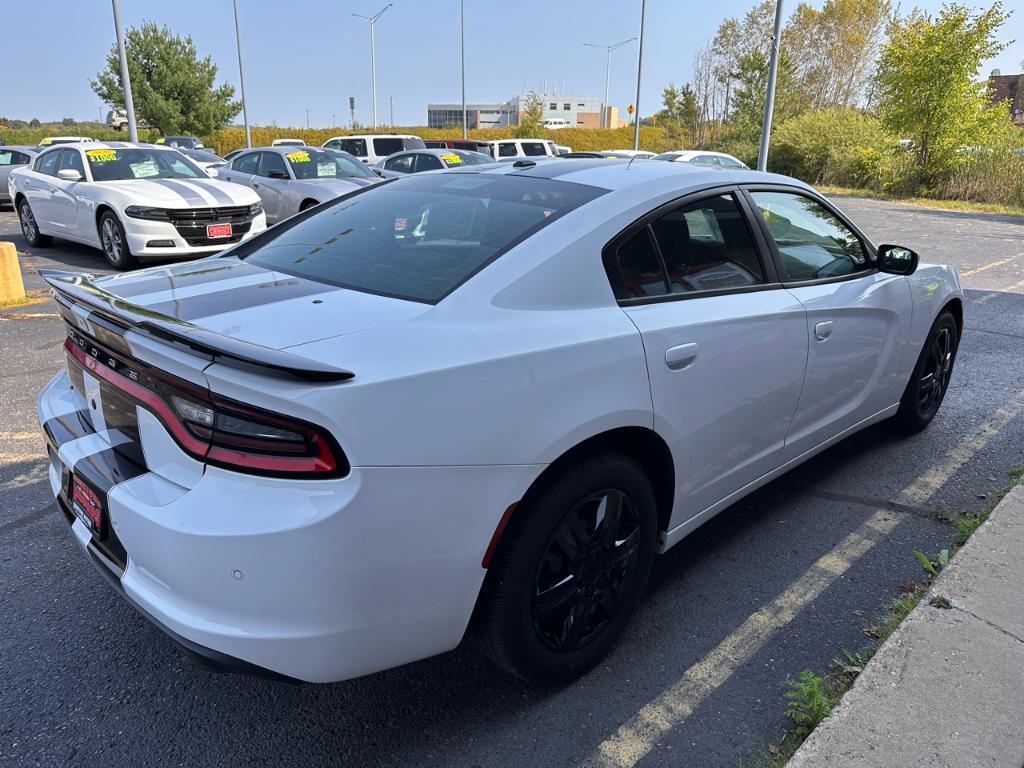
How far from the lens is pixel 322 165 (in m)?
13.3

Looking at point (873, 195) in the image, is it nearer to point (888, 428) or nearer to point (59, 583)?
point (888, 428)

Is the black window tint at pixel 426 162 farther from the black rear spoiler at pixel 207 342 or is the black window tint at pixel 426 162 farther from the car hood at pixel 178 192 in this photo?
the black rear spoiler at pixel 207 342

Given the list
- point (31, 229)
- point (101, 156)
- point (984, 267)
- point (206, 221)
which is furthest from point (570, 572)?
point (31, 229)

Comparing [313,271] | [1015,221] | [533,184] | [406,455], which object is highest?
[533,184]

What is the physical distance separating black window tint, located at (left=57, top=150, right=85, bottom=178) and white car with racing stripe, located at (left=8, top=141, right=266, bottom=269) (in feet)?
0.05

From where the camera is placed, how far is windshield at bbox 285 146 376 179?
1314 cm

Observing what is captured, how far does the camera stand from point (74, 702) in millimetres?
2328

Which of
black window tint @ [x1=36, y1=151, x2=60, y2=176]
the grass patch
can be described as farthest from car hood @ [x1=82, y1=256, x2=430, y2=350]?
the grass patch

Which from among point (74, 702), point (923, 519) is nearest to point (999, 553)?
point (923, 519)

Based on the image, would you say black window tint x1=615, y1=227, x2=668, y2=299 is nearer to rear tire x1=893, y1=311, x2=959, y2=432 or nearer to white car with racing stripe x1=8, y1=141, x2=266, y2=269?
rear tire x1=893, y1=311, x2=959, y2=432

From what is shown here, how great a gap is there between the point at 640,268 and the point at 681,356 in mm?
332

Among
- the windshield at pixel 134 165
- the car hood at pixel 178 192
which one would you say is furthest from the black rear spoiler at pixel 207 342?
the windshield at pixel 134 165

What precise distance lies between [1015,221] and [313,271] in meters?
21.5

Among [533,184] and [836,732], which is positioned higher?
[533,184]
